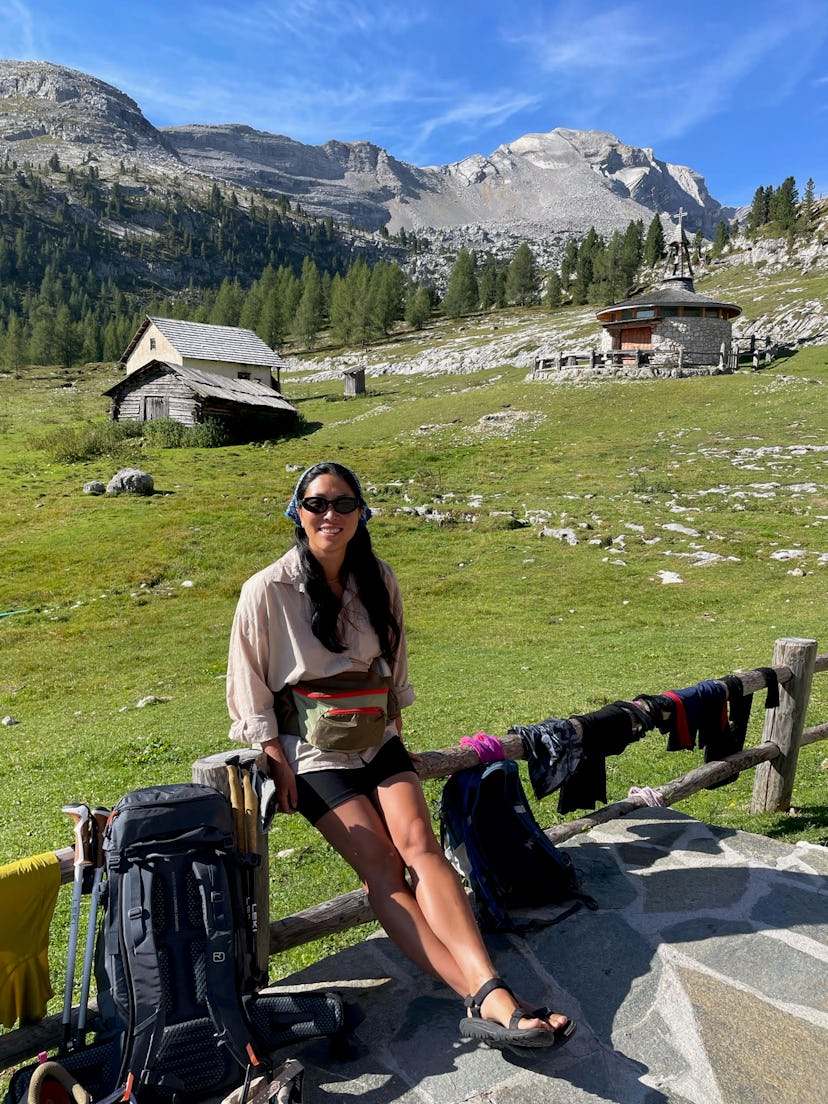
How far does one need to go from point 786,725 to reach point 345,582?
445 cm

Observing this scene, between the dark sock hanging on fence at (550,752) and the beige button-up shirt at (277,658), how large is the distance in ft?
4.00

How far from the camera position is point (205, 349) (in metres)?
52.8

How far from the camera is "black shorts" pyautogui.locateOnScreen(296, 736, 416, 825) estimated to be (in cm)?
388

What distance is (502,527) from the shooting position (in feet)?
71.9

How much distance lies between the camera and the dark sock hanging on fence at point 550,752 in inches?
193

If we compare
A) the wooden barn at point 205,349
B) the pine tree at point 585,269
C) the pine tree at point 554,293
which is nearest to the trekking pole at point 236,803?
the wooden barn at point 205,349

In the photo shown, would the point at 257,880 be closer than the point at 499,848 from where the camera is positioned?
Yes

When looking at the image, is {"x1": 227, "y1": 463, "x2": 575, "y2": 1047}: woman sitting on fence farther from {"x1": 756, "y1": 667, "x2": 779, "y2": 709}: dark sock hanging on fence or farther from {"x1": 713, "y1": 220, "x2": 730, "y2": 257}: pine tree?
{"x1": 713, "y1": 220, "x2": 730, "y2": 257}: pine tree

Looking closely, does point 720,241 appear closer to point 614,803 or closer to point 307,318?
point 307,318

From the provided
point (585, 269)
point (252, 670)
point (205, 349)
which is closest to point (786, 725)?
point (252, 670)

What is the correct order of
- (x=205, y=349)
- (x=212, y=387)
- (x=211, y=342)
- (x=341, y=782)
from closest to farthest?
1. (x=341, y=782)
2. (x=212, y=387)
3. (x=205, y=349)
4. (x=211, y=342)

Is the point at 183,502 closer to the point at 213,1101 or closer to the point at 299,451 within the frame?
the point at 299,451

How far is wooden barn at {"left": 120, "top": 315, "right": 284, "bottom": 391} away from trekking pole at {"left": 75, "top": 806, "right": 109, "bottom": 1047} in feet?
166

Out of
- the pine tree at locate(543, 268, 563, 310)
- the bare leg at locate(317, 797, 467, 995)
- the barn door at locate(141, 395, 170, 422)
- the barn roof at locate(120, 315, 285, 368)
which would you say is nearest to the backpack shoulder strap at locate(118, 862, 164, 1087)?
the bare leg at locate(317, 797, 467, 995)
